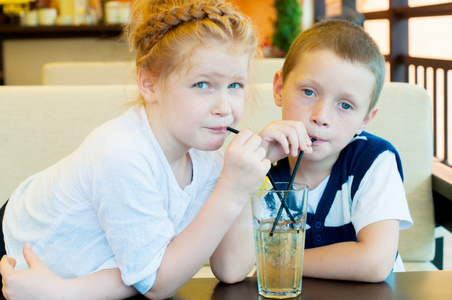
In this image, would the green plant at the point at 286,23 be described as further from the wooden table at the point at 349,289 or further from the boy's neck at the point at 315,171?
the wooden table at the point at 349,289

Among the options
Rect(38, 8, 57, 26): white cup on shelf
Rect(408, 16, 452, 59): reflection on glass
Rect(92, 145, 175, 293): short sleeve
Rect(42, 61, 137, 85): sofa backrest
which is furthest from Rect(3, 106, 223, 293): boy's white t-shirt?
Rect(38, 8, 57, 26): white cup on shelf

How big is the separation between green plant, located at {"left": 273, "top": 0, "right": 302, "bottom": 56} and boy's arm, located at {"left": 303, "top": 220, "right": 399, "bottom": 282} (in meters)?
4.94

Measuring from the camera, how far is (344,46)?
1252 mm

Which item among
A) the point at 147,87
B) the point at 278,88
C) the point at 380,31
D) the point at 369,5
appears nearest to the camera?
the point at 147,87

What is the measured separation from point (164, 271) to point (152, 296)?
45 millimetres

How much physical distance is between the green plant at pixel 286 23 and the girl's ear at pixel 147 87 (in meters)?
4.96

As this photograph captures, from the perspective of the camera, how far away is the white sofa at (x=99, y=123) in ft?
5.88

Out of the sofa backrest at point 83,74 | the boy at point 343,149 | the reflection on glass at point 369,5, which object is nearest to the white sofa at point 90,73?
the sofa backrest at point 83,74

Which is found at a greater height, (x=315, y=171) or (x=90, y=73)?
(x=90, y=73)

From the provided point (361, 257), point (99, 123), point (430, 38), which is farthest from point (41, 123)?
point (430, 38)

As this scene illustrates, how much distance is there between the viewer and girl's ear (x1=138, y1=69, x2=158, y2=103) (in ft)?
3.71

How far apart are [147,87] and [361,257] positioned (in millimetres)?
507

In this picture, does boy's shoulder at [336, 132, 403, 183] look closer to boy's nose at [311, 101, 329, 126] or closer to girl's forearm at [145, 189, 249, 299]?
boy's nose at [311, 101, 329, 126]

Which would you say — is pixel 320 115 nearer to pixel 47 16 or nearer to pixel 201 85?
pixel 201 85
